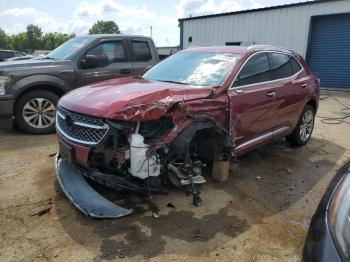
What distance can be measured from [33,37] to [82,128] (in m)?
106

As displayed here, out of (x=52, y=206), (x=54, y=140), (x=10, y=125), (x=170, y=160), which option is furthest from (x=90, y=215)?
(x=10, y=125)

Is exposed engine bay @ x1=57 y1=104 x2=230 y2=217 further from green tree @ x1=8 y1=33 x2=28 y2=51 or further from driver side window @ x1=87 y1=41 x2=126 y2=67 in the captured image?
green tree @ x1=8 y1=33 x2=28 y2=51

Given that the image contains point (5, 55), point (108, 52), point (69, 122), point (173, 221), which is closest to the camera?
point (173, 221)

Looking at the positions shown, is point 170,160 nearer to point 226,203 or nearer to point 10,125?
point 226,203

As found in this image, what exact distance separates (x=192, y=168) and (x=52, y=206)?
63.3 inches

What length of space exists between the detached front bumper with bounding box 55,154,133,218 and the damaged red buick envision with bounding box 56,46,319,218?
0.01 meters

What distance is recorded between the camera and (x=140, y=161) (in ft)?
11.7

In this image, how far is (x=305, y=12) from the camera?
14547 mm

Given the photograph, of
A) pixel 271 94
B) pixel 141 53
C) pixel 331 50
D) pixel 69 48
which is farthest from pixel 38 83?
pixel 331 50

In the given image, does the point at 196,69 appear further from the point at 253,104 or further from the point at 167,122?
the point at 167,122

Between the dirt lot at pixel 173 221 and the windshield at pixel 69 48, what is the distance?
8.15 ft

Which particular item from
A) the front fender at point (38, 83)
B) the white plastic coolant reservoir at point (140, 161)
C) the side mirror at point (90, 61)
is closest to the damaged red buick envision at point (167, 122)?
the white plastic coolant reservoir at point (140, 161)

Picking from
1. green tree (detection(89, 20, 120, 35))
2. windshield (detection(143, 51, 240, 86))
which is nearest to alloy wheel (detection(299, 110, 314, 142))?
windshield (detection(143, 51, 240, 86))

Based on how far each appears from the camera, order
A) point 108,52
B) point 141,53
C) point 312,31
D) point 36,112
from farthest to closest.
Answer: point 312,31, point 141,53, point 108,52, point 36,112
